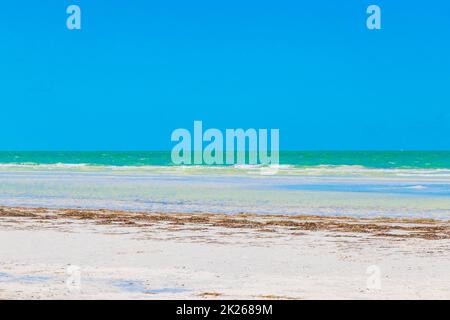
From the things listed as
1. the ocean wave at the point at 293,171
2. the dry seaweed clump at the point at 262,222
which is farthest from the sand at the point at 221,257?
the ocean wave at the point at 293,171

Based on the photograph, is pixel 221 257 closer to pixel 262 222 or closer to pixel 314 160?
pixel 262 222

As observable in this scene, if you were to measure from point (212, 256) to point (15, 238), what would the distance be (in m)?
4.20

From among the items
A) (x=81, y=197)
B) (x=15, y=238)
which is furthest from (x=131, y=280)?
(x=81, y=197)

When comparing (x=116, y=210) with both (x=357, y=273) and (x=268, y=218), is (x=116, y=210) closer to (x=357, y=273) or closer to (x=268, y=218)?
(x=268, y=218)

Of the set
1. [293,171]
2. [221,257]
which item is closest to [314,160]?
[293,171]

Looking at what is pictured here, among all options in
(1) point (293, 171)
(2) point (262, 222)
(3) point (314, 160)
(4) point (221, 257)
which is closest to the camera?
(4) point (221, 257)

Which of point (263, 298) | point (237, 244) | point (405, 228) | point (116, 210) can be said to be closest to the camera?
point (263, 298)

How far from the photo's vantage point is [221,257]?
1145 cm

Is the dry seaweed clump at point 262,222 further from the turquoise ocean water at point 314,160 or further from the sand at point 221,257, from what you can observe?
the turquoise ocean water at point 314,160

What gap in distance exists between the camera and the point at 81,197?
25.5 metres

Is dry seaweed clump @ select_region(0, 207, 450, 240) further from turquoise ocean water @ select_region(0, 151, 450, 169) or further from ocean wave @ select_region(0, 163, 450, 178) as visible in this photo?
turquoise ocean water @ select_region(0, 151, 450, 169)

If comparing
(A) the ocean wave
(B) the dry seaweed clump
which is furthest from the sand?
(A) the ocean wave

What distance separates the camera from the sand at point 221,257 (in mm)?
8672

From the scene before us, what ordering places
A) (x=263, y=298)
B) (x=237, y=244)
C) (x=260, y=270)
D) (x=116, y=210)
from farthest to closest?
(x=116, y=210) < (x=237, y=244) < (x=260, y=270) < (x=263, y=298)
